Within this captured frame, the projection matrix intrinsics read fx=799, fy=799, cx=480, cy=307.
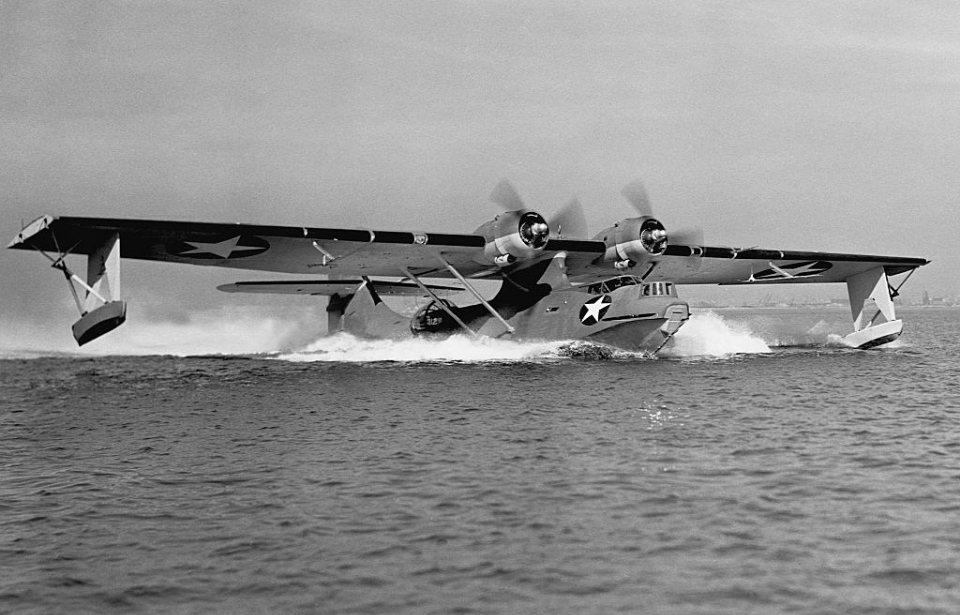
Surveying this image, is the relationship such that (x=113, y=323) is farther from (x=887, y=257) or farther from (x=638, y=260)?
(x=887, y=257)

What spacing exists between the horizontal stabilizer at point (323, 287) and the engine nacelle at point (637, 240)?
229 inches

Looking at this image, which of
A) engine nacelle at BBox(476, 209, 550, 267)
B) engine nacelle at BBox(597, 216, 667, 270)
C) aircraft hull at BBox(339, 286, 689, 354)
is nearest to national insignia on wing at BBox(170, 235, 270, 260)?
engine nacelle at BBox(476, 209, 550, 267)

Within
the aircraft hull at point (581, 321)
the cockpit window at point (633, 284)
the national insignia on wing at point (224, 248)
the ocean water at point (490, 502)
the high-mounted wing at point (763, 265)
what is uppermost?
the national insignia on wing at point (224, 248)

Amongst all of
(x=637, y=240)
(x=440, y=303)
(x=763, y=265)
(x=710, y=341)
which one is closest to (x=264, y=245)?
(x=440, y=303)

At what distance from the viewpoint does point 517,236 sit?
2352 cm

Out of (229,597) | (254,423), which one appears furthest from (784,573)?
(254,423)

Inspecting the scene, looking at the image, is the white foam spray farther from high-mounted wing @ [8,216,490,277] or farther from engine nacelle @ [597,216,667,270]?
engine nacelle @ [597,216,667,270]

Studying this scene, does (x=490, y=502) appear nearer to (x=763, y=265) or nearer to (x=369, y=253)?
(x=369, y=253)

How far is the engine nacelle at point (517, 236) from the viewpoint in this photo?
2358 centimetres

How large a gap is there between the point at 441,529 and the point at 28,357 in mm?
31581

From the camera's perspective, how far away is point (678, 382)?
55.3ft

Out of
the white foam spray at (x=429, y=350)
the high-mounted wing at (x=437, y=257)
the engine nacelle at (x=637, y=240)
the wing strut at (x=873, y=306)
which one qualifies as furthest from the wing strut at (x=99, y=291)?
the wing strut at (x=873, y=306)

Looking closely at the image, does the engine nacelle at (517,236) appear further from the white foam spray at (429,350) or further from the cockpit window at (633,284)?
the white foam spray at (429,350)

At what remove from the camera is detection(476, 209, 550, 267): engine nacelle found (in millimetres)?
23578
